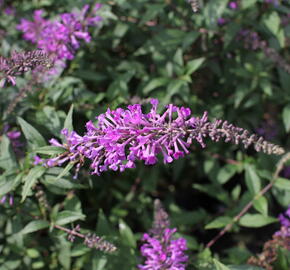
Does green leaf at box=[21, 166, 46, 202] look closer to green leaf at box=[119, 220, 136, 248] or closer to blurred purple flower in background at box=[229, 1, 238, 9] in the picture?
green leaf at box=[119, 220, 136, 248]

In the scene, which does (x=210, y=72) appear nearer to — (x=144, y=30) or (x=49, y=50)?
(x=144, y=30)

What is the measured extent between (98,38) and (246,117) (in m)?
2.09

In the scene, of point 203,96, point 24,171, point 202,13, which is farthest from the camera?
point 203,96

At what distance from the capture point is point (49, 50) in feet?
12.1

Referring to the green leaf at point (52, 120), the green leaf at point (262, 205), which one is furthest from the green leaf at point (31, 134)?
the green leaf at point (262, 205)

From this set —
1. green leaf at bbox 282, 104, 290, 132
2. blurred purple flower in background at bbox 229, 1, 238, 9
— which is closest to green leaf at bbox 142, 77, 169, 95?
Answer: blurred purple flower in background at bbox 229, 1, 238, 9

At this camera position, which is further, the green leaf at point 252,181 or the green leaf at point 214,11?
the green leaf at point 214,11

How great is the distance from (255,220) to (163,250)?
1155 millimetres

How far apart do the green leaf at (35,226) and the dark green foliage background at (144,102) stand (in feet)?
0.05

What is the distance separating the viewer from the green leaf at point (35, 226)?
3302mm

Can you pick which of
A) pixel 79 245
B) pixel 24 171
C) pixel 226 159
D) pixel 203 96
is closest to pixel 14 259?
pixel 79 245

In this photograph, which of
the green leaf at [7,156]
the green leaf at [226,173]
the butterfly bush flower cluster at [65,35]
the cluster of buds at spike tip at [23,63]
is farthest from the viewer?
the green leaf at [226,173]

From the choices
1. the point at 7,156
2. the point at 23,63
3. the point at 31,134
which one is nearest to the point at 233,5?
the point at 31,134

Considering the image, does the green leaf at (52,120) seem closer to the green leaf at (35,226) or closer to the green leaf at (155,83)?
the green leaf at (35,226)
